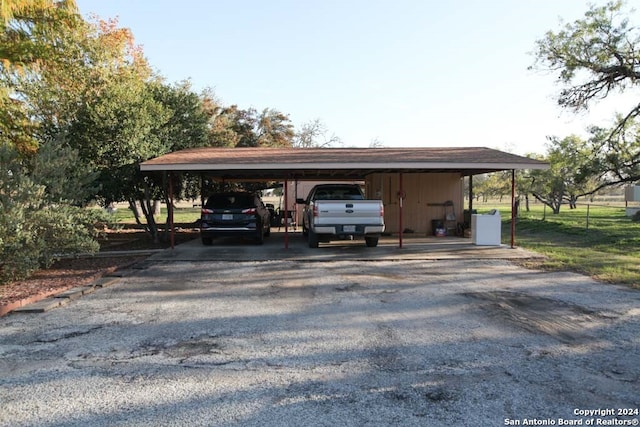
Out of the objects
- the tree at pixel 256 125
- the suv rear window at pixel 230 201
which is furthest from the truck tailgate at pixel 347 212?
the tree at pixel 256 125

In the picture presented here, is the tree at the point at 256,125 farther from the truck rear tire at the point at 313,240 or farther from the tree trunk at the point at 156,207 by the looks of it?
the truck rear tire at the point at 313,240

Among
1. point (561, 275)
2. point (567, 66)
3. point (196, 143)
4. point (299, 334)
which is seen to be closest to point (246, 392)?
point (299, 334)

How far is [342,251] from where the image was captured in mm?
12734

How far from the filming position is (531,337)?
17.9ft

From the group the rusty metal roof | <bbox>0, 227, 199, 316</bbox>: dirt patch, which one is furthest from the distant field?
<bbox>0, 227, 199, 316</bbox>: dirt patch

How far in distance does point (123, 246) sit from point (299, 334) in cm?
1055

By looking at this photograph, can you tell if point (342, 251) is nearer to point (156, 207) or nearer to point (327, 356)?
point (327, 356)

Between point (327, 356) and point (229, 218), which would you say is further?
point (229, 218)

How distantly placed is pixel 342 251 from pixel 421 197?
5.69 meters

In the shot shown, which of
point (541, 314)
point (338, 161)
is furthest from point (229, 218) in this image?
point (541, 314)

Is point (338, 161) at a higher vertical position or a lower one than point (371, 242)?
higher

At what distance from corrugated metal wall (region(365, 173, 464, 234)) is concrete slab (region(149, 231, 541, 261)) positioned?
8.14 feet

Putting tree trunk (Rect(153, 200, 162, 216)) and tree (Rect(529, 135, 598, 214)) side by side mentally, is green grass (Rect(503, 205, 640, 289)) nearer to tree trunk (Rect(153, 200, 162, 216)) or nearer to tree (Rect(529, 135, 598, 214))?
tree (Rect(529, 135, 598, 214))

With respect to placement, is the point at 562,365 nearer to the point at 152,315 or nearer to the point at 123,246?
the point at 152,315
